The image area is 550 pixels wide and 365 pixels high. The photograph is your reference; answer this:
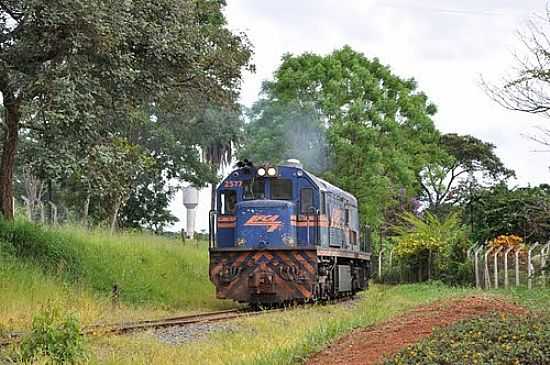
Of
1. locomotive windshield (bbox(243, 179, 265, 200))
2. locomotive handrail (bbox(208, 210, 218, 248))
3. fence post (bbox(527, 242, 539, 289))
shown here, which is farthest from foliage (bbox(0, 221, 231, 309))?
fence post (bbox(527, 242, 539, 289))

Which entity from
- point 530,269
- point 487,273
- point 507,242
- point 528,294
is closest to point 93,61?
point 528,294

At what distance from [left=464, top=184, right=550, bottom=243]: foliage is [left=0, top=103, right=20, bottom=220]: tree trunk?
14263 mm

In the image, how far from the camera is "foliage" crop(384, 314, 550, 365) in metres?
7.68

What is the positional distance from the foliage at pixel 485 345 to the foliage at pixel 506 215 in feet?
53.2

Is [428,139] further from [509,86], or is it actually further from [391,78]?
[509,86]

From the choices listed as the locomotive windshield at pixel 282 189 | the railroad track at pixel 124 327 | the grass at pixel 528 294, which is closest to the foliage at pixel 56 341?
the railroad track at pixel 124 327

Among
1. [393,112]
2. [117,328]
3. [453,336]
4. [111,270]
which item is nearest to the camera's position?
[453,336]

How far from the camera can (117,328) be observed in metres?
14.1

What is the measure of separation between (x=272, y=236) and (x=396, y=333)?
10207mm

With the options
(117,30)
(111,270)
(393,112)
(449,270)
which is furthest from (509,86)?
(393,112)

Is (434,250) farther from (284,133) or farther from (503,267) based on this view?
(284,133)

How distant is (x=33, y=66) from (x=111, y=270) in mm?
6787

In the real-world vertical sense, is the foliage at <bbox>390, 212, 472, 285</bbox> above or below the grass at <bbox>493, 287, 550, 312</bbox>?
above

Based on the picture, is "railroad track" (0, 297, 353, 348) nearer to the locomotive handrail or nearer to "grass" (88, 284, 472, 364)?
"grass" (88, 284, 472, 364)
